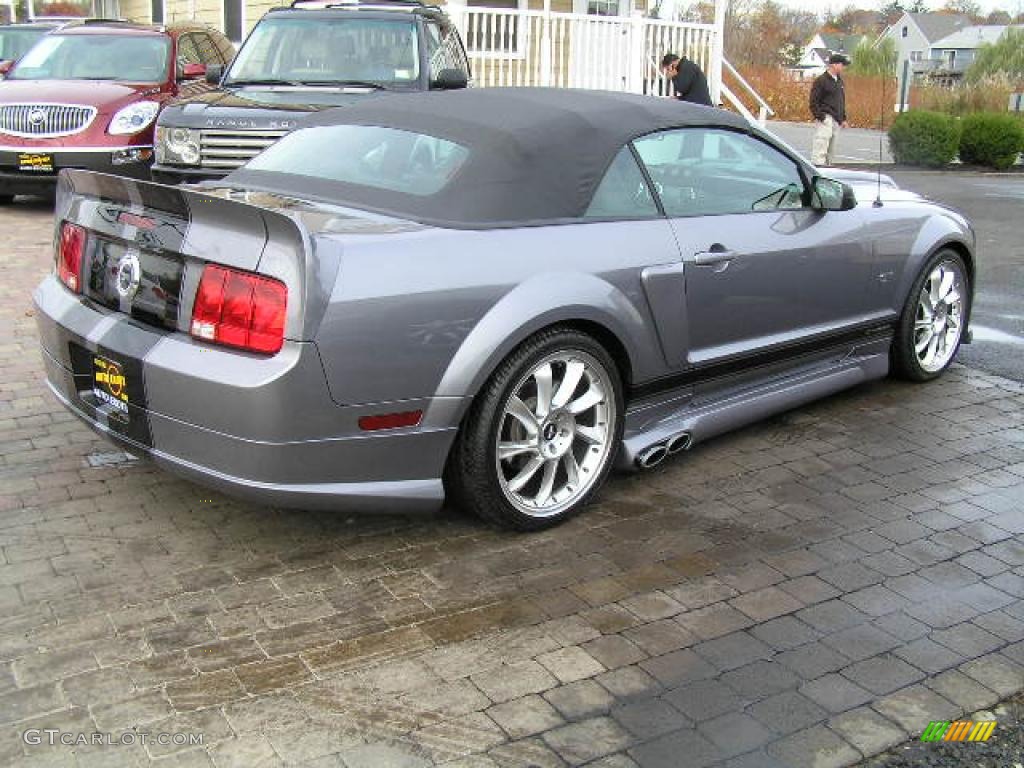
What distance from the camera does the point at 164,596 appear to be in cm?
359

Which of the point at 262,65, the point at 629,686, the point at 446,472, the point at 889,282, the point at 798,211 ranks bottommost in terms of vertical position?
the point at 629,686

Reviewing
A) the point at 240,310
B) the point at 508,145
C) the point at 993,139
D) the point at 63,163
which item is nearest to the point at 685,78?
the point at 63,163

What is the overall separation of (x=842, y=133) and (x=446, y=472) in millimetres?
31327

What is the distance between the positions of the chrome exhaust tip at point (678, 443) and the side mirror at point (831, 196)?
4.51ft

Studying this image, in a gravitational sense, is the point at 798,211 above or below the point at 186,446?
above

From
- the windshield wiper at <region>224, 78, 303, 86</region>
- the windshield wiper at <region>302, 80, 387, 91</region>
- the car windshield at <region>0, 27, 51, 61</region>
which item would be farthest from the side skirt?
the car windshield at <region>0, 27, 51, 61</region>

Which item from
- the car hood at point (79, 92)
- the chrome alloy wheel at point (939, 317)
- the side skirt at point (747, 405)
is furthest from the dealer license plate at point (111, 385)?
→ the car hood at point (79, 92)

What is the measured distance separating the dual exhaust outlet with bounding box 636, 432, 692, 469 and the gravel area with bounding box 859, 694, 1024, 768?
1722 mm

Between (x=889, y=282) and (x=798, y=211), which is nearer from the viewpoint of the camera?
(x=798, y=211)

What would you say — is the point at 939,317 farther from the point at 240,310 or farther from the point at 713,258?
the point at 240,310

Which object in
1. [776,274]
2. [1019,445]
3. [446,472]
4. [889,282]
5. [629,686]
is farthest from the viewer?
[889,282]

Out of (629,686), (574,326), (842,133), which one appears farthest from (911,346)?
(842,133)

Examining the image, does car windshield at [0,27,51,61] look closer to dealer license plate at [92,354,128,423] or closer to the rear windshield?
the rear windshield

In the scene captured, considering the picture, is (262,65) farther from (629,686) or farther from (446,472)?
(629,686)
